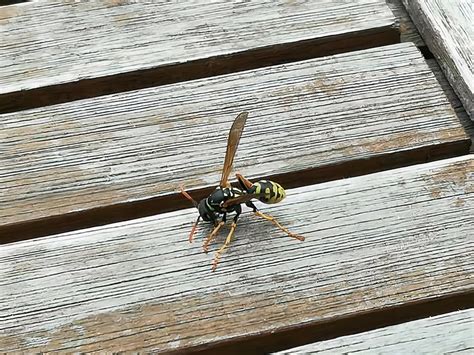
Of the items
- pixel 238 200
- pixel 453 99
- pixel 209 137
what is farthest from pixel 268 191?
pixel 453 99

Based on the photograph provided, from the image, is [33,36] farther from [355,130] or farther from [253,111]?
[355,130]

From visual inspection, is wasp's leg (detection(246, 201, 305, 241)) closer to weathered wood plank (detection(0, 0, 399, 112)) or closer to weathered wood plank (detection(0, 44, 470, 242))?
weathered wood plank (detection(0, 44, 470, 242))

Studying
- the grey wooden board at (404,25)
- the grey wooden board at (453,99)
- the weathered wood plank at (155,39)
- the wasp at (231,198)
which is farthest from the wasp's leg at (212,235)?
the grey wooden board at (404,25)

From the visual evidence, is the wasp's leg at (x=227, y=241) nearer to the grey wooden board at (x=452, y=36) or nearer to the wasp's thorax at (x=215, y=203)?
the wasp's thorax at (x=215, y=203)

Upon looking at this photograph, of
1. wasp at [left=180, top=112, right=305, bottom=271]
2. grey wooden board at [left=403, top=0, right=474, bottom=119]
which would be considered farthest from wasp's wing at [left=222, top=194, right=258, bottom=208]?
grey wooden board at [left=403, top=0, right=474, bottom=119]

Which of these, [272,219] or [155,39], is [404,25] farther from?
[272,219]

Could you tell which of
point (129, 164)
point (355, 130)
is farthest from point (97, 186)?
point (355, 130)

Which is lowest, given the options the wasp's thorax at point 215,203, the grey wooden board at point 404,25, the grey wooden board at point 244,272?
the grey wooden board at point 244,272
